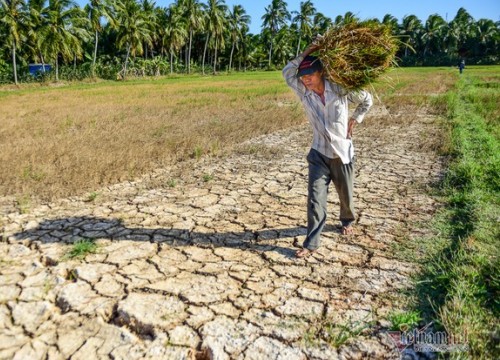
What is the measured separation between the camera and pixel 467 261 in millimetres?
2871

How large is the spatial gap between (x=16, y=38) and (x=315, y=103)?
30.8 m

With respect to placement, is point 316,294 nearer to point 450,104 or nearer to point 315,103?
point 315,103

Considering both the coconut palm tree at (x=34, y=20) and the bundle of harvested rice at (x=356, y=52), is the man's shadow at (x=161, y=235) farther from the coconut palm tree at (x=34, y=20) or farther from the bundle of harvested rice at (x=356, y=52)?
the coconut palm tree at (x=34, y=20)

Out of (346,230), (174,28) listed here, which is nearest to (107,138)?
(346,230)

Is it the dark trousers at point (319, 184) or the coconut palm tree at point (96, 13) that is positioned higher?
the coconut palm tree at point (96, 13)

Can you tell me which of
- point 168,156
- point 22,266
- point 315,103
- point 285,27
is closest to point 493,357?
point 315,103

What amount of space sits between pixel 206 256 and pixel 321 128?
4.67 ft

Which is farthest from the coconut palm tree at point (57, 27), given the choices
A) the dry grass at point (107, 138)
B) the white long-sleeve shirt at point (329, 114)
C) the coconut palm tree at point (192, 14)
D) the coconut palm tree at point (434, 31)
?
the coconut palm tree at point (434, 31)

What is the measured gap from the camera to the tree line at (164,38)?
102ft

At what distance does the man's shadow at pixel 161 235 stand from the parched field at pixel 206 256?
20mm

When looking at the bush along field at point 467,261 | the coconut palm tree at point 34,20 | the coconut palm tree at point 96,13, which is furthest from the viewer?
the coconut palm tree at point 96,13

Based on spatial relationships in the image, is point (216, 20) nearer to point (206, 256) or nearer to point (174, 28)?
point (174, 28)

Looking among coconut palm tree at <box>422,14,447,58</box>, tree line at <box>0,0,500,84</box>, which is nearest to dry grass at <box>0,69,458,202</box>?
tree line at <box>0,0,500,84</box>

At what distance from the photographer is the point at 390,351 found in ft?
7.11
